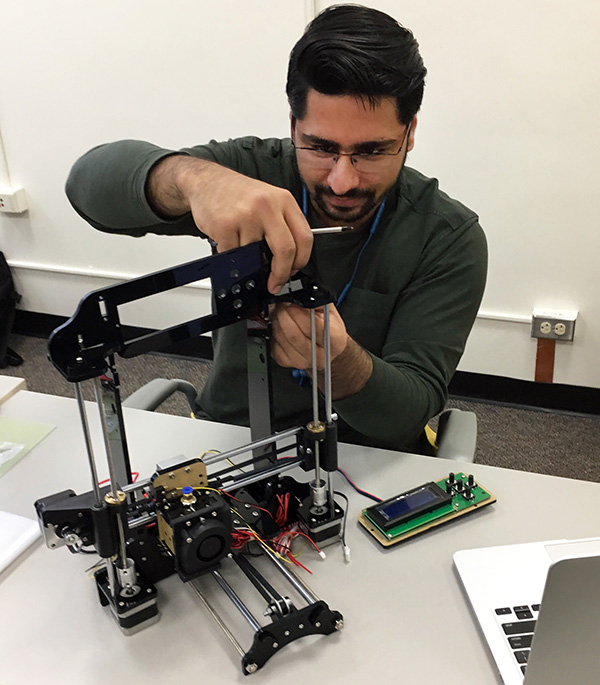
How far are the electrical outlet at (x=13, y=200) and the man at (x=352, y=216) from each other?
5.46 feet

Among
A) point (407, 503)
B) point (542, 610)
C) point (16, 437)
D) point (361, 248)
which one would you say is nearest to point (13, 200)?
point (16, 437)

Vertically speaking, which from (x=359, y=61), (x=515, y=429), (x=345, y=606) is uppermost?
(x=359, y=61)

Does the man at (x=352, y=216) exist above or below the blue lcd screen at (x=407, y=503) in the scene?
above

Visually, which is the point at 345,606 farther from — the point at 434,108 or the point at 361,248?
the point at 434,108

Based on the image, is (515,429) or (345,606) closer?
(345,606)

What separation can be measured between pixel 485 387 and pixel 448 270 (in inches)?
55.5

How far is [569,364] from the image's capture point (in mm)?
2477

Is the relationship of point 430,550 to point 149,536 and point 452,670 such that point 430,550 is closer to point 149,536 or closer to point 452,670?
point 452,670

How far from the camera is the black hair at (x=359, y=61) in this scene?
46.2 inches

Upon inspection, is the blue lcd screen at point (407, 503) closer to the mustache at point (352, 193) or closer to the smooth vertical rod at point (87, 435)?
the smooth vertical rod at point (87, 435)

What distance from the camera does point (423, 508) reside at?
3.40 ft

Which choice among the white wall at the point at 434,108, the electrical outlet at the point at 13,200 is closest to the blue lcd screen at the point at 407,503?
the white wall at the point at 434,108

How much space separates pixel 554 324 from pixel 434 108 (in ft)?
2.73

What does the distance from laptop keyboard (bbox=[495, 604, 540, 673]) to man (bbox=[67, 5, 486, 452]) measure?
386 mm
